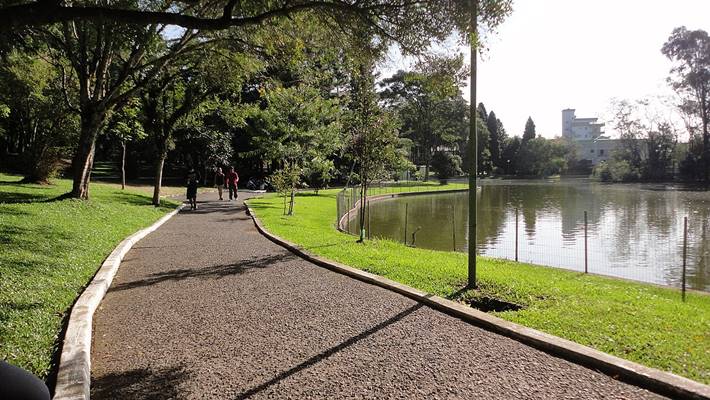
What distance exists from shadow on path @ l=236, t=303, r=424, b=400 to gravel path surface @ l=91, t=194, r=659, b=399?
2cm

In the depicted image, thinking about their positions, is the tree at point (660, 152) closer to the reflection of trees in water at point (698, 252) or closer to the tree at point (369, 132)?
the reflection of trees in water at point (698, 252)

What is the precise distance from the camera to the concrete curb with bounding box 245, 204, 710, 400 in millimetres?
3797

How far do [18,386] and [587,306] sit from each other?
6.12 m

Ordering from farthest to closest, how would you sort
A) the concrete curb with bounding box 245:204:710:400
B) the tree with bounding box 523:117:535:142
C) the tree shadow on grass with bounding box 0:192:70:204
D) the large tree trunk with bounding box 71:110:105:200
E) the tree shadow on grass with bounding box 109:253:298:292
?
the tree with bounding box 523:117:535:142, the large tree trunk with bounding box 71:110:105:200, the tree shadow on grass with bounding box 0:192:70:204, the tree shadow on grass with bounding box 109:253:298:292, the concrete curb with bounding box 245:204:710:400

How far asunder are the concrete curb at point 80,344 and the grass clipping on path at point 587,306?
4.19 m

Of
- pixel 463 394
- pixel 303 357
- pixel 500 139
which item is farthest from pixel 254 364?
pixel 500 139

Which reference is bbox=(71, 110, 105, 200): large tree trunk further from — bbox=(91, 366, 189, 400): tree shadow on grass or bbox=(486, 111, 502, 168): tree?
bbox=(486, 111, 502, 168): tree

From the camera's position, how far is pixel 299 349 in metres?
4.77

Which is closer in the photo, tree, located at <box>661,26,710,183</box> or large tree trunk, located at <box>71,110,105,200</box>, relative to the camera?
large tree trunk, located at <box>71,110,105,200</box>

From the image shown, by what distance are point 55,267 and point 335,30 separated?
591 centimetres

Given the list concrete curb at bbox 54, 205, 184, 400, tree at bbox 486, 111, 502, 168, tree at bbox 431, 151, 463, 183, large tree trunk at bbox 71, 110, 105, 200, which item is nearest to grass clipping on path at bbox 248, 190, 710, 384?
concrete curb at bbox 54, 205, 184, 400

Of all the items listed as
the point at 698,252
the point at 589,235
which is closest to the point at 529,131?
the point at 589,235

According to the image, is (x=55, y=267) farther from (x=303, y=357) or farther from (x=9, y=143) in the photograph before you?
(x=9, y=143)

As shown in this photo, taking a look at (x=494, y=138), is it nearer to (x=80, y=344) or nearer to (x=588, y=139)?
(x=588, y=139)
